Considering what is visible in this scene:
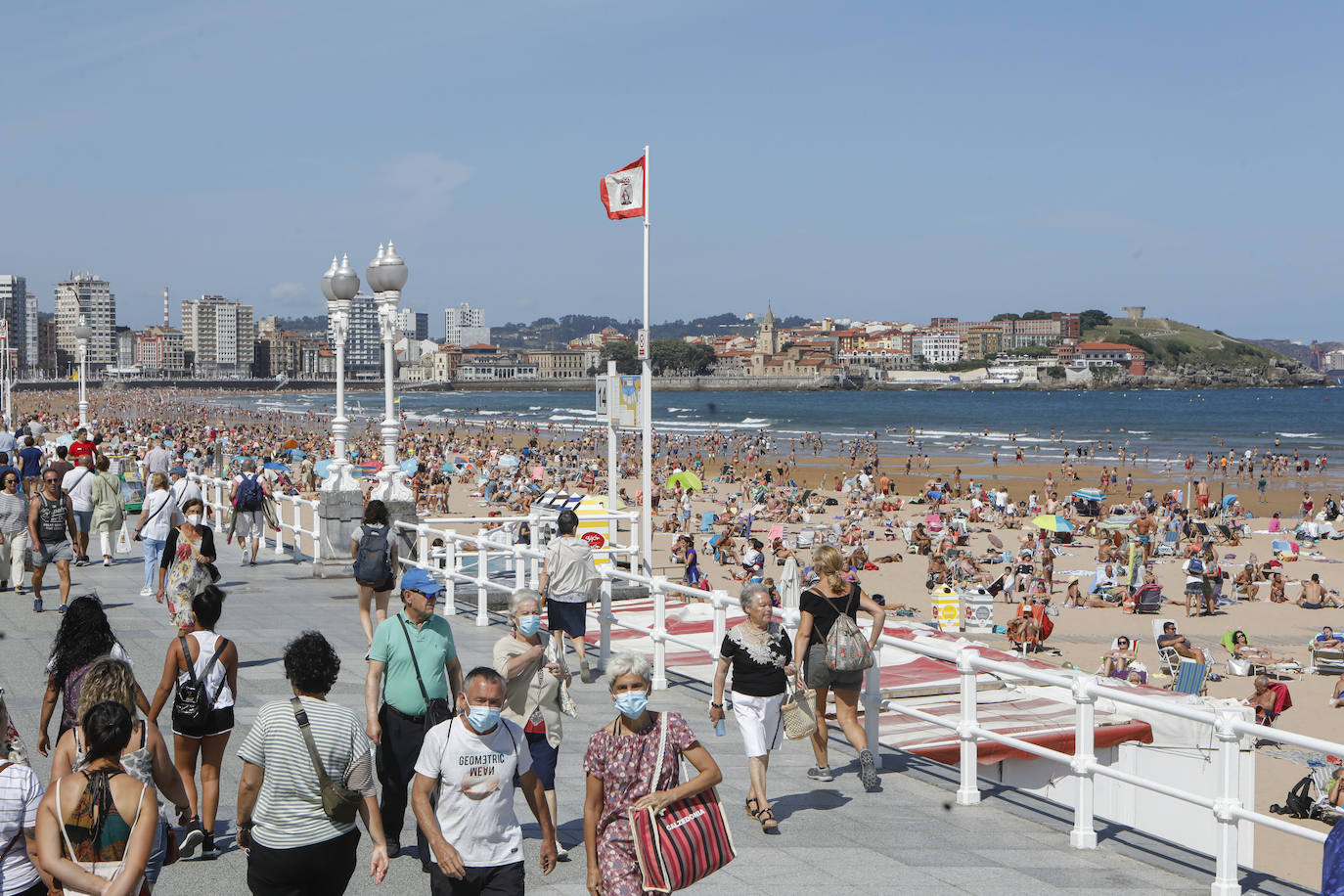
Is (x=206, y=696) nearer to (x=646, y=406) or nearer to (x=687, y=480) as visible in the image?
(x=646, y=406)

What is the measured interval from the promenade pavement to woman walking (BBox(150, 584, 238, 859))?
162 mm

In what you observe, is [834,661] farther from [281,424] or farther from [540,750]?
[281,424]

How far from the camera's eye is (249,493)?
14789mm

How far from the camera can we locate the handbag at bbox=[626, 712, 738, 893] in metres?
4.08

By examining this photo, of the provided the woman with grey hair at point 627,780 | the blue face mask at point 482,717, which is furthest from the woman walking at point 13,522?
the woman with grey hair at point 627,780

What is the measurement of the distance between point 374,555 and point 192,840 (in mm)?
3153

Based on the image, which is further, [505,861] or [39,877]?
[505,861]

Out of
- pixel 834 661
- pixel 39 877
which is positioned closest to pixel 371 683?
pixel 39 877

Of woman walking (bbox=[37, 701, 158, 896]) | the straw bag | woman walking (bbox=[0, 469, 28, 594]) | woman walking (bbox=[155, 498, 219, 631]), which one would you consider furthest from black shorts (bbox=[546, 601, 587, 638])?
woman walking (bbox=[0, 469, 28, 594])

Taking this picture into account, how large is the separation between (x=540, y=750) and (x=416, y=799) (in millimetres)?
1362

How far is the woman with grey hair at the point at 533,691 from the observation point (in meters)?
5.57

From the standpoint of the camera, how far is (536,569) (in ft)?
46.5

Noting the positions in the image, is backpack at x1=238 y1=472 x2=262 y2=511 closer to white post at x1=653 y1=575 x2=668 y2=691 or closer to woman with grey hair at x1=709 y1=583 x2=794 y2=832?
white post at x1=653 y1=575 x2=668 y2=691

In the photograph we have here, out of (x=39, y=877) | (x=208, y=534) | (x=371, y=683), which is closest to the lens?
(x=39, y=877)
